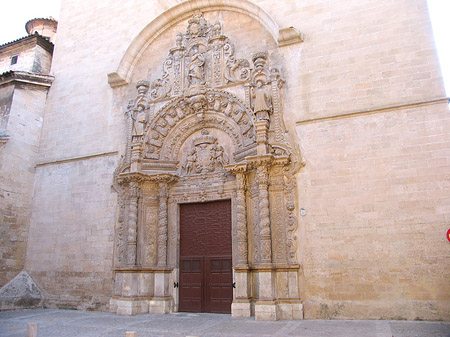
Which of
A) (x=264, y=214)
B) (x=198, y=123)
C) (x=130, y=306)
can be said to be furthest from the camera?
(x=198, y=123)

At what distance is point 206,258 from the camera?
9141mm

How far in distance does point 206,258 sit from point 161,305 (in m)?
1.49

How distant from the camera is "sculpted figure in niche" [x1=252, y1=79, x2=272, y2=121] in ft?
28.9

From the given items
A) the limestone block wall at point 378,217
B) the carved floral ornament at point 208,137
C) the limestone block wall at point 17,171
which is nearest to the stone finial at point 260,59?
the carved floral ornament at point 208,137

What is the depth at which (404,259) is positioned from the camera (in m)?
7.16

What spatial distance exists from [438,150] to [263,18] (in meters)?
5.16

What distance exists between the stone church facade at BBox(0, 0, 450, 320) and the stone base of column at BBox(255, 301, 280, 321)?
0.09 feet

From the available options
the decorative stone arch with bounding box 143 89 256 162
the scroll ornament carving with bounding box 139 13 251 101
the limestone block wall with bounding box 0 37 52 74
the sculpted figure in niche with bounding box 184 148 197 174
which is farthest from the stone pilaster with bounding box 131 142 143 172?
the limestone block wall with bounding box 0 37 52 74

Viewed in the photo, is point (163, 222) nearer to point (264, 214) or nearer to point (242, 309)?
point (264, 214)

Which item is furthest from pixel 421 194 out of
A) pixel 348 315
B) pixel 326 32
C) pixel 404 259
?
pixel 326 32

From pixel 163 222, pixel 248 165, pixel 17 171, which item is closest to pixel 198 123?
pixel 248 165

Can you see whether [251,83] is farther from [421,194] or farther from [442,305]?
[442,305]

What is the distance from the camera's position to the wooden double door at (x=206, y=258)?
29.0ft

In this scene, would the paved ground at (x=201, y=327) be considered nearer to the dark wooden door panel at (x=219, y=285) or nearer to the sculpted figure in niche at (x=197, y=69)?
the dark wooden door panel at (x=219, y=285)
